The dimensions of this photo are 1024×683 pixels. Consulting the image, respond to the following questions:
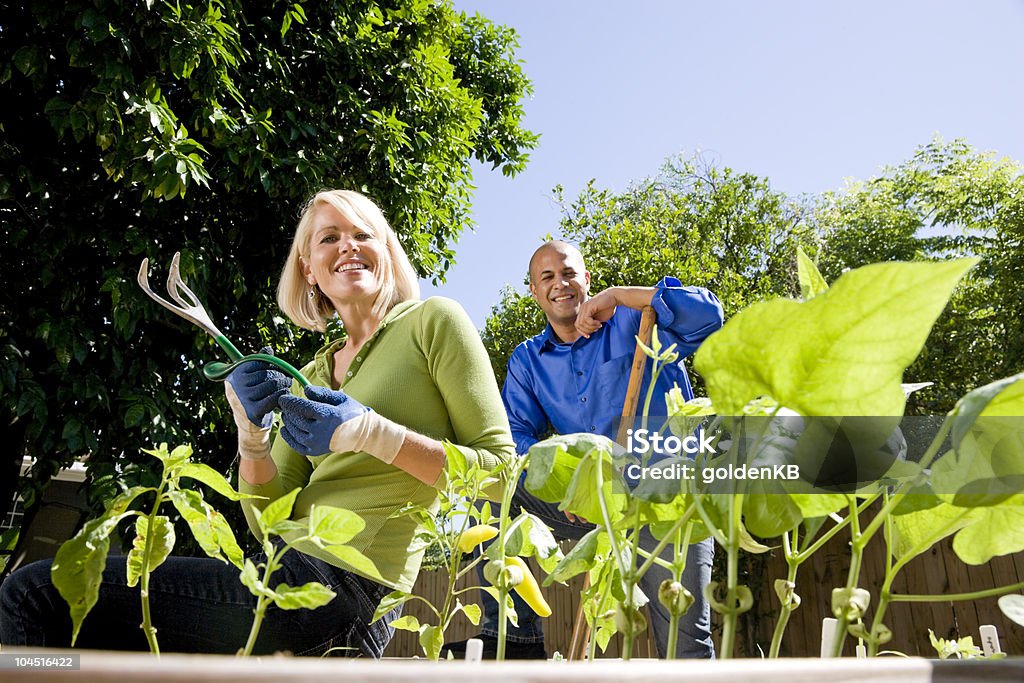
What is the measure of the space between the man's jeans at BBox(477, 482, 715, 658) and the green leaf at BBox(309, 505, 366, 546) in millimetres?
787

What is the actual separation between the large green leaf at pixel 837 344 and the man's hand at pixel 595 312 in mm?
1737

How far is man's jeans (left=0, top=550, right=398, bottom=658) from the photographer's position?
0.67m

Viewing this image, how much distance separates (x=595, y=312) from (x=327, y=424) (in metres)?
1.26

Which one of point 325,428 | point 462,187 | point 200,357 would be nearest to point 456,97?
point 462,187

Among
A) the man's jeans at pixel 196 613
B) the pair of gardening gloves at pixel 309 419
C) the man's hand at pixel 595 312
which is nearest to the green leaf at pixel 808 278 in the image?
the man's jeans at pixel 196 613

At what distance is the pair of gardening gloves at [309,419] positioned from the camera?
811mm

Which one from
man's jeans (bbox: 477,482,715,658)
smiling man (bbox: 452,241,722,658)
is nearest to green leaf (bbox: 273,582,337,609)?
man's jeans (bbox: 477,482,715,658)

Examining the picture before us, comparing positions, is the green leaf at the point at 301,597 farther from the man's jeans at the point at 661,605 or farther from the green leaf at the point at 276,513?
the man's jeans at the point at 661,605

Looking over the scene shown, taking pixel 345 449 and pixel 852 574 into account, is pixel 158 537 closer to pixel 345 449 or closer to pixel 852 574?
pixel 852 574

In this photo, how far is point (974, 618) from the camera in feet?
14.5

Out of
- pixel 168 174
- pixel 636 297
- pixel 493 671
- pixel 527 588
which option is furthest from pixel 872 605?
pixel 493 671

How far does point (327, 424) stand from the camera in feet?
2.64

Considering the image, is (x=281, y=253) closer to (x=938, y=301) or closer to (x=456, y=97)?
(x=456, y=97)

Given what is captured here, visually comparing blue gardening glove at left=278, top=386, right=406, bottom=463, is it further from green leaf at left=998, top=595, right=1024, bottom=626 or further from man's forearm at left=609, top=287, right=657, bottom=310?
man's forearm at left=609, top=287, right=657, bottom=310
